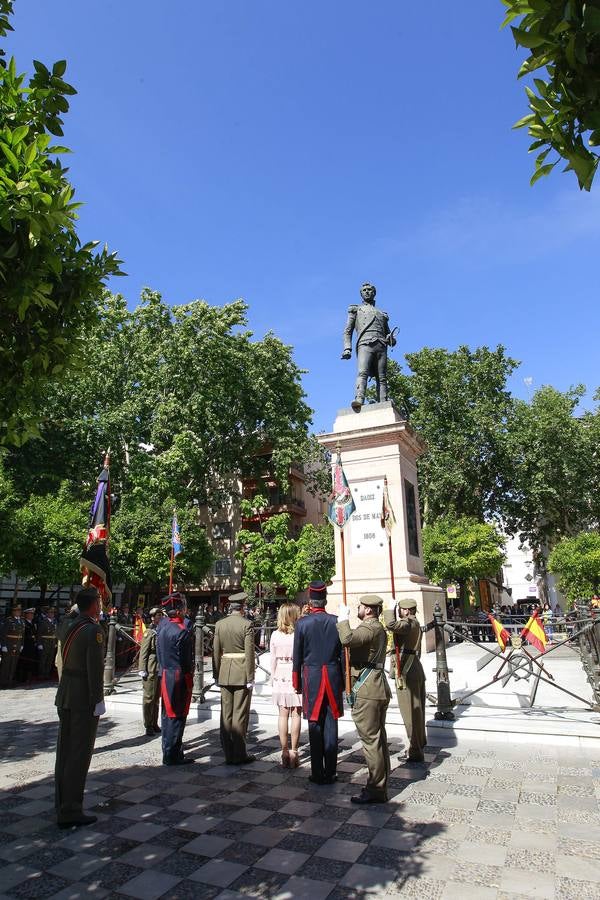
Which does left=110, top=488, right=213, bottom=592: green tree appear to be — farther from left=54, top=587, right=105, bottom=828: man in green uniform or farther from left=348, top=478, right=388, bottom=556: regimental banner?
left=54, top=587, right=105, bottom=828: man in green uniform

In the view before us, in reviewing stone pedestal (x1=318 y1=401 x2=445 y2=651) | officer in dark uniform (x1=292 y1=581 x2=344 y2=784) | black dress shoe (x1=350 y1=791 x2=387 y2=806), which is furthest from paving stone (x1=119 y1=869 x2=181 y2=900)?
stone pedestal (x1=318 y1=401 x2=445 y2=651)

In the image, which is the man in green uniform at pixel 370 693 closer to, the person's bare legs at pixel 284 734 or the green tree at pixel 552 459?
the person's bare legs at pixel 284 734

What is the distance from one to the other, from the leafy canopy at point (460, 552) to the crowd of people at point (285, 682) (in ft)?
76.7

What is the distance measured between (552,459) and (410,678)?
3132cm

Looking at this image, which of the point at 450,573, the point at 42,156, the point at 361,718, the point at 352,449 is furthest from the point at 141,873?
the point at 450,573

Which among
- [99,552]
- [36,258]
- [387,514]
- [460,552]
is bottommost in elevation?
[99,552]

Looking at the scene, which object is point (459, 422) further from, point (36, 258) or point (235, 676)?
point (36, 258)

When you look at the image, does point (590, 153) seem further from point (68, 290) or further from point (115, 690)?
point (115, 690)

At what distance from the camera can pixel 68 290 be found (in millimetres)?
4688

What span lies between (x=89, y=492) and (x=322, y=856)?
28249 millimetres

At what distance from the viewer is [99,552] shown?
25.1 ft

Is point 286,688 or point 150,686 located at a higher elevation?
point 286,688

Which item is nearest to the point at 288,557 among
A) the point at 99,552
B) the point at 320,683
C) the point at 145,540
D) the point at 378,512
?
the point at 145,540

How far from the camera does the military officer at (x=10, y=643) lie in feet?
48.6
